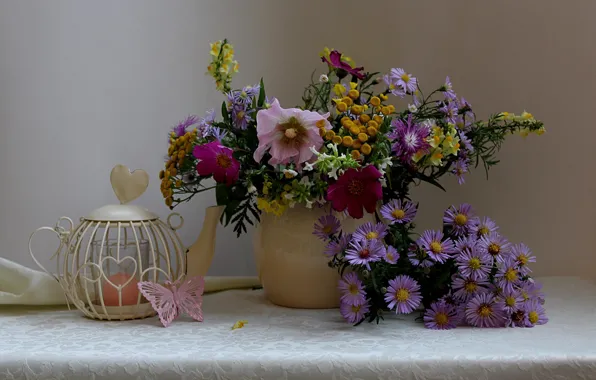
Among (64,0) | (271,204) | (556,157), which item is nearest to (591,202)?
(556,157)

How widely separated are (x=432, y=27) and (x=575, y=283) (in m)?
0.59

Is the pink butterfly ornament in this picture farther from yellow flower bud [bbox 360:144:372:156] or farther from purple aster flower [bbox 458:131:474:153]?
purple aster flower [bbox 458:131:474:153]

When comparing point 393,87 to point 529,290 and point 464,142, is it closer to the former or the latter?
point 464,142

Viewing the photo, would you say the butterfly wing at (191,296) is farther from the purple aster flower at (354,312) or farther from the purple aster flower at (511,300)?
the purple aster flower at (511,300)

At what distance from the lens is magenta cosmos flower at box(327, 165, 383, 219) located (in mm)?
921

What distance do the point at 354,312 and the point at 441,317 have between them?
128mm

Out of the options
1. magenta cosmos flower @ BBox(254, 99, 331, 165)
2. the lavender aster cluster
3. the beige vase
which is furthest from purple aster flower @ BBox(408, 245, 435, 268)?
magenta cosmos flower @ BBox(254, 99, 331, 165)

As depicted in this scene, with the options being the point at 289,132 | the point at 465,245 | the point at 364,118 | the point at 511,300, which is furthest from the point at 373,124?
the point at 511,300

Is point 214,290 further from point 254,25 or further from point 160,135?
point 254,25

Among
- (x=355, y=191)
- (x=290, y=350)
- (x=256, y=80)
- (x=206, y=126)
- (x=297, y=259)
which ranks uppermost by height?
(x=256, y=80)

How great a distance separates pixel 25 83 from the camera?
51.1 inches

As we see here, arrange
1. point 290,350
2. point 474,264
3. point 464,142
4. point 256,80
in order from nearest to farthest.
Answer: point 290,350 → point 474,264 → point 464,142 → point 256,80

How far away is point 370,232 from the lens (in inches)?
36.8

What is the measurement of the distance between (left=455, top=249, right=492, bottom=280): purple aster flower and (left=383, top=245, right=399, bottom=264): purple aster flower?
9cm
